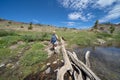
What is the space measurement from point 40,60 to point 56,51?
196 cm

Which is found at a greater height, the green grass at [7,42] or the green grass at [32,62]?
the green grass at [7,42]

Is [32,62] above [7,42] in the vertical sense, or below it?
below

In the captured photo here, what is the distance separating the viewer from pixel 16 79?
25.7ft

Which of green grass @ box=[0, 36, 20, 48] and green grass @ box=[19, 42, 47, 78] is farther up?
green grass @ box=[0, 36, 20, 48]

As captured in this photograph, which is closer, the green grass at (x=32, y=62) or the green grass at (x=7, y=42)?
the green grass at (x=32, y=62)

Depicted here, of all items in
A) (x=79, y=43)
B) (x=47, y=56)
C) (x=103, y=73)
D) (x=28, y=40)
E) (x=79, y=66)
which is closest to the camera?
(x=79, y=66)

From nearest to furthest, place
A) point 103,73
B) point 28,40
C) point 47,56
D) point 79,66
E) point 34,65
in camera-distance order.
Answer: point 79,66
point 103,73
point 34,65
point 47,56
point 28,40

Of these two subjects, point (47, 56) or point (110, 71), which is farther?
point (47, 56)

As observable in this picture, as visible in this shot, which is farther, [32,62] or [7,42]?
[7,42]

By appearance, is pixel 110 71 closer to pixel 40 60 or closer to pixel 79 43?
pixel 40 60

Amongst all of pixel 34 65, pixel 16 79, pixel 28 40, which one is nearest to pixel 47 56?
pixel 34 65

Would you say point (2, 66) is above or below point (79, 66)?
below

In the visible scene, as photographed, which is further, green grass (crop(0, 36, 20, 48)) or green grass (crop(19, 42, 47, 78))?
green grass (crop(0, 36, 20, 48))

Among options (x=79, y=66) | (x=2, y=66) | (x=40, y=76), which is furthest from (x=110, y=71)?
(x=2, y=66)
